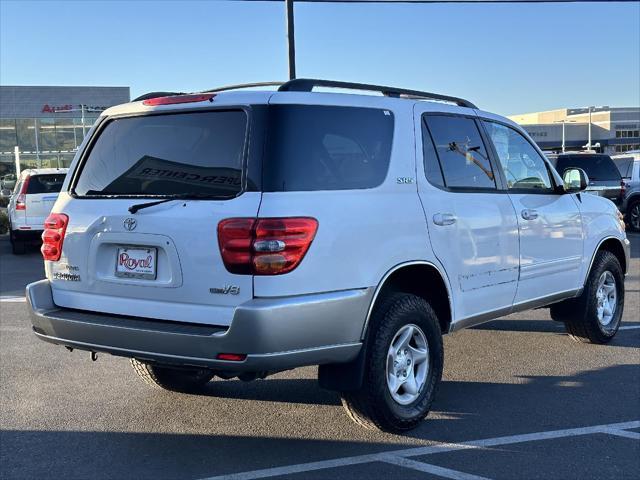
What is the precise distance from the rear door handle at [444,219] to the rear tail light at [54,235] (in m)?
2.27

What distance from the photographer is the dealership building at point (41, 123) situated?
34.3 metres

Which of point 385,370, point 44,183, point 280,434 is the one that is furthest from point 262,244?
point 44,183

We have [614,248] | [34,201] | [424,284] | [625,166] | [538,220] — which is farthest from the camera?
[625,166]

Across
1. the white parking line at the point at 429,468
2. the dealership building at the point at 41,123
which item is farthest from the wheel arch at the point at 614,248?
the dealership building at the point at 41,123


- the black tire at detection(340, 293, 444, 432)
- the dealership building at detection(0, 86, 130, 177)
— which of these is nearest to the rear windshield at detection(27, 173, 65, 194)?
the black tire at detection(340, 293, 444, 432)

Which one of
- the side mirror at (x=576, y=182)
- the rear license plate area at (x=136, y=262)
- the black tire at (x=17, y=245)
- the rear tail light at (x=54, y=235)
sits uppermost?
the side mirror at (x=576, y=182)

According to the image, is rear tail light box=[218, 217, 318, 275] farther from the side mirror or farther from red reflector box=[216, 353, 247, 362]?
the side mirror

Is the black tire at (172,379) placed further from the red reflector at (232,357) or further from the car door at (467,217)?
the car door at (467,217)

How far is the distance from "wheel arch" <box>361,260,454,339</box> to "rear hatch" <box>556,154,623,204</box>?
13486 mm

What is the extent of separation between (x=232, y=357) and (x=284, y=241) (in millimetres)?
649

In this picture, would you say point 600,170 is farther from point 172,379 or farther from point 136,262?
point 136,262

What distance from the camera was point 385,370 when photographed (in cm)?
420

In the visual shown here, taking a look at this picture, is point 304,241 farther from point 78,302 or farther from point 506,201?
point 506,201

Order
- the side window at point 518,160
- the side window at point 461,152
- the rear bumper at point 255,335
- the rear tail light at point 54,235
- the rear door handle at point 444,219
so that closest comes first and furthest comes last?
1. the rear bumper at point 255,335
2. the rear tail light at point 54,235
3. the rear door handle at point 444,219
4. the side window at point 461,152
5. the side window at point 518,160
